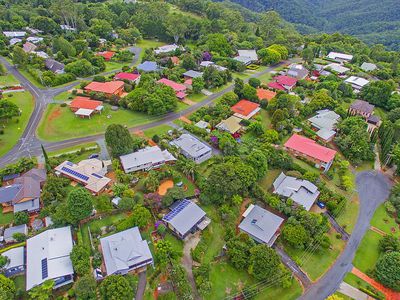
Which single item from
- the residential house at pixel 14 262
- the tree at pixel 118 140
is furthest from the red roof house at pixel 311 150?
the residential house at pixel 14 262

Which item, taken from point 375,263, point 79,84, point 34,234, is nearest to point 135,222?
point 34,234

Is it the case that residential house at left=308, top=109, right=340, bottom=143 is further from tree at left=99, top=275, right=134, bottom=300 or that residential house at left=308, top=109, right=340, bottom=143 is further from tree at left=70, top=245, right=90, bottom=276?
tree at left=70, top=245, right=90, bottom=276

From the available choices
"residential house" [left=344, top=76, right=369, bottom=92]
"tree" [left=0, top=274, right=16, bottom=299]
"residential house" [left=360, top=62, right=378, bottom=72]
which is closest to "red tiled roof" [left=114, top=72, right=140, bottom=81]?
"tree" [left=0, top=274, right=16, bottom=299]

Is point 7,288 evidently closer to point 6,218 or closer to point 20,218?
point 20,218

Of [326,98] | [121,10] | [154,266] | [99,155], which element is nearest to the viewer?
[154,266]

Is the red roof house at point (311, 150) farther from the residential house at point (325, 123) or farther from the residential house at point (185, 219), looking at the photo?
the residential house at point (185, 219)

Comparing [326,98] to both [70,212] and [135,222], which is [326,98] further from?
Answer: [70,212]
